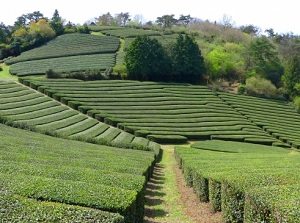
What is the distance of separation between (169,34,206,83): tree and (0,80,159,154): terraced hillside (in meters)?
27.0

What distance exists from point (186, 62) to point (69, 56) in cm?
3030

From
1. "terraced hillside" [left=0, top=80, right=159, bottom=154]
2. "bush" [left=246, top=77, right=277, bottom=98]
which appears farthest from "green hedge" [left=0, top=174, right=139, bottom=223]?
"bush" [left=246, top=77, right=277, bottom=98]

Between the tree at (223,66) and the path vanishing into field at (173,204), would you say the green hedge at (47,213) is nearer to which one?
the path vanishing into field at (173,204)

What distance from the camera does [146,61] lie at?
68.0m

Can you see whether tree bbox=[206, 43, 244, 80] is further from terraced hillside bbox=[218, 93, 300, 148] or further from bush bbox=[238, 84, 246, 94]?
terraced hillside bbox=[218, 93, 300, 148]

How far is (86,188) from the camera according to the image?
11.3 metres

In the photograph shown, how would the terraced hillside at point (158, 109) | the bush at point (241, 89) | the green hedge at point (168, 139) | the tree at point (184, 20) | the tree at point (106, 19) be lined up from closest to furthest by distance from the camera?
1. the green hedge at point (168, 139)
2. the terraced hillside at point (158, 109)
3. the bush at point (241, 89)
4. the tree at point (106, 19)
5. the tree at point (184, 20)

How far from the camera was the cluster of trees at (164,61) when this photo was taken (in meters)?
68.0

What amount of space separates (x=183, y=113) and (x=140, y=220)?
4150 cm

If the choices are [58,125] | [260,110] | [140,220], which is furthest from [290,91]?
[140,220]

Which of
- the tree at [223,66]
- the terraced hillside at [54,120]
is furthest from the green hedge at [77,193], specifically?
the tree at [223,66]

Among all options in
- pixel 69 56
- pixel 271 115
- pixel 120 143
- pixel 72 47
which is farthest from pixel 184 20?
pixel 120 143

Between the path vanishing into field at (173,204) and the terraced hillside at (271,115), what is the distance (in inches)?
1124

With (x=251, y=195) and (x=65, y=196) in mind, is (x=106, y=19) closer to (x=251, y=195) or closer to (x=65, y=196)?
(x=65, y=196)
